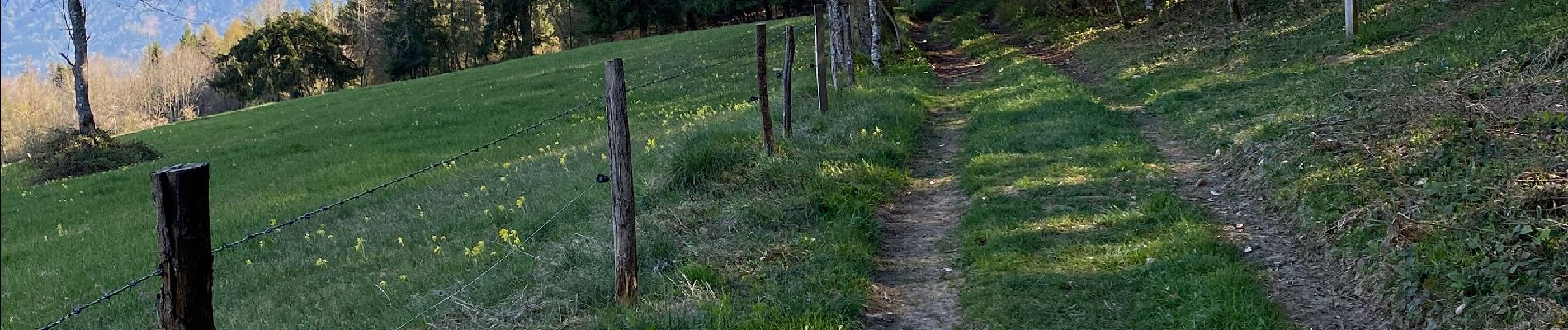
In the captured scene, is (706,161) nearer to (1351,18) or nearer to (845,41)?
(845,41)

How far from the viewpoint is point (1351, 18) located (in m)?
15.1

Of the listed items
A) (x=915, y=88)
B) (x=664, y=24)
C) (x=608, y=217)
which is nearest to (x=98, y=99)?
(x=664, y=24)

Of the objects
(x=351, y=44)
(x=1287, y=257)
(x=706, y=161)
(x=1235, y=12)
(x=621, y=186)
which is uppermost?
(x=351, y=44)

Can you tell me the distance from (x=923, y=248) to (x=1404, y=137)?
12.1 feet

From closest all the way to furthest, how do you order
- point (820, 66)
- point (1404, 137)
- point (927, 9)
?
point (1404, 137) → point (820, 66) → point (927, 9)

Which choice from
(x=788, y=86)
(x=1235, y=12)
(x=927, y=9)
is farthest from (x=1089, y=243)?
(x=927, y=9)

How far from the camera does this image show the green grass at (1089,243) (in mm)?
5672

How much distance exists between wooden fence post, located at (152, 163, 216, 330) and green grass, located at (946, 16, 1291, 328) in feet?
12.9

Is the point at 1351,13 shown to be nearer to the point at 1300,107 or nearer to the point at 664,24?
the point at 1300,107

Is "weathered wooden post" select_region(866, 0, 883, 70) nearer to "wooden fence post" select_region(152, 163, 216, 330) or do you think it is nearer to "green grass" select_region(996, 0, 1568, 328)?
"green grass" select_region(996, 0, 1568, 328)

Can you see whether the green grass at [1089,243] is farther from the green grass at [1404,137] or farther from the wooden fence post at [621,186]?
the wooden fence post at [621,186]

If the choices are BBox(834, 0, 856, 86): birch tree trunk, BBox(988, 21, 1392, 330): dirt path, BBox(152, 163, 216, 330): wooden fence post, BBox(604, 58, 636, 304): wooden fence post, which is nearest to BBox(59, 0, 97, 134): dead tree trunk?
BBox(834, 0, 856, 86): birch tree trunk

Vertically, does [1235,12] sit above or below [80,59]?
below

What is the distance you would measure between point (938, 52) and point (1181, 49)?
28.6 ft
